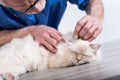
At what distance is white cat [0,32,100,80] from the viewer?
1159 mm

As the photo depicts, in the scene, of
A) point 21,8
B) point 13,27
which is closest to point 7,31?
point 13,27

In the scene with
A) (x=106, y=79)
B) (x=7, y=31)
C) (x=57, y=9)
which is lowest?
(x=106, y=79)

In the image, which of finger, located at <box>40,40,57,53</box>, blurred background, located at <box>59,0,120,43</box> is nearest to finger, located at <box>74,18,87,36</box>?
finger, located at <box>40,40,57,53</box>

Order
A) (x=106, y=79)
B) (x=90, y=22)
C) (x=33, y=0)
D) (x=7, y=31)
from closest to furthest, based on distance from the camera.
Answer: (x=106, y=79), (x=33, y=0), (x=90, y=22), (x=7, y=31)

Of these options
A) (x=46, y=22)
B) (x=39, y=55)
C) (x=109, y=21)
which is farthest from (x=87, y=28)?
(x=109, y=21)

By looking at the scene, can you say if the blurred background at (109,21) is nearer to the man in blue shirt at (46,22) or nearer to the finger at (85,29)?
the man in blue shirt at (46,22)

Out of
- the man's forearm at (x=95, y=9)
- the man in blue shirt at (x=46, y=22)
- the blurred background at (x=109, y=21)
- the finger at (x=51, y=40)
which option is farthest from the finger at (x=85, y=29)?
the blurred background at (x=109, y=21)

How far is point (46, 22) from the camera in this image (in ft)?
4.99

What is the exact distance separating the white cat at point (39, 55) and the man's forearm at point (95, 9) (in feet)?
0.91

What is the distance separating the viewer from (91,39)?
128 cm

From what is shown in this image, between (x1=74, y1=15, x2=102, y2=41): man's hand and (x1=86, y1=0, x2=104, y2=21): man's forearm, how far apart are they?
0.18 m

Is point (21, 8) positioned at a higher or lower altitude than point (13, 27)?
lower

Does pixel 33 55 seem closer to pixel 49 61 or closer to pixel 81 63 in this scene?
pixel 49 61

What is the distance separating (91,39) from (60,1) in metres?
0.35
